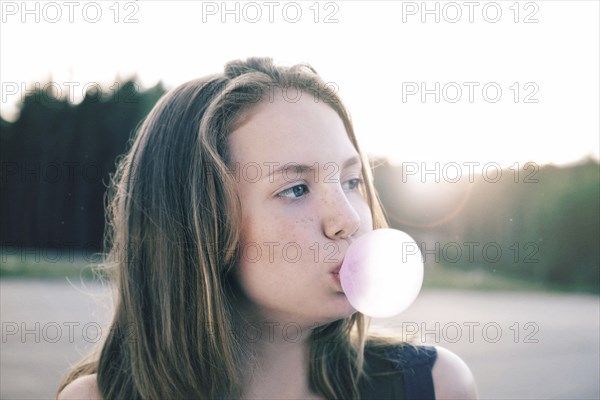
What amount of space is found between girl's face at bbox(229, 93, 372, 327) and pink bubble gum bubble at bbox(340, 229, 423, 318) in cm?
4

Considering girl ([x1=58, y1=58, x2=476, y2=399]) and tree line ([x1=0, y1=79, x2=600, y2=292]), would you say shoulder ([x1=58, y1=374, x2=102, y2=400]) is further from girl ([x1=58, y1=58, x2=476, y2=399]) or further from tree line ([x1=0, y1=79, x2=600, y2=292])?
tree line ([x1=0, y1=79, x2=600, y2=292])

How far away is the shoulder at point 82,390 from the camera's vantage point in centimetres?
174

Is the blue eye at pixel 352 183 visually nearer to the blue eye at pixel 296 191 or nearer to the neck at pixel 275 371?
the blue eye at pixel 296 191

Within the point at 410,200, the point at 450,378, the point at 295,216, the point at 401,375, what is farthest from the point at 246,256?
the point at 410,200

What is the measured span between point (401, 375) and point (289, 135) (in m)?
0.80

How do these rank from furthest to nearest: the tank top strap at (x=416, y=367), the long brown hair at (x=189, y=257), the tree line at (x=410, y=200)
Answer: the tree line at (x=410, y=200) < the tank top strap at (x=416, y=367) < the long brown hair at (x=189, y=257)

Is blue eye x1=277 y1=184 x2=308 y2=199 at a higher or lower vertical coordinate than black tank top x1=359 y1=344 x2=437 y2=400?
higher

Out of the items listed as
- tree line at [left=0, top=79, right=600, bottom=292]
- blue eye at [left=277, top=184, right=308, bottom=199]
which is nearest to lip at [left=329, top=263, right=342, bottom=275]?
blue eye at [left=277, top=184, right=308, bottom=199]

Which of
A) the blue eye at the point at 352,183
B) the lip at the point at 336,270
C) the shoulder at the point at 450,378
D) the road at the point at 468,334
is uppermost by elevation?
the blue eye at the point at 352,183

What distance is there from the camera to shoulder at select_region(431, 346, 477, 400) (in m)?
1.80

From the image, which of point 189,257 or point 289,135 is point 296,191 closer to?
point 289,135

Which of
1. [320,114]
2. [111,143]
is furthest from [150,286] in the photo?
[111,143]

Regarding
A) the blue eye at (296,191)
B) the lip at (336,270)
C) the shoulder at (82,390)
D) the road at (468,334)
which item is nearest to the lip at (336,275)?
the lip at (336,270)

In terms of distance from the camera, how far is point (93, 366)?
191cm
